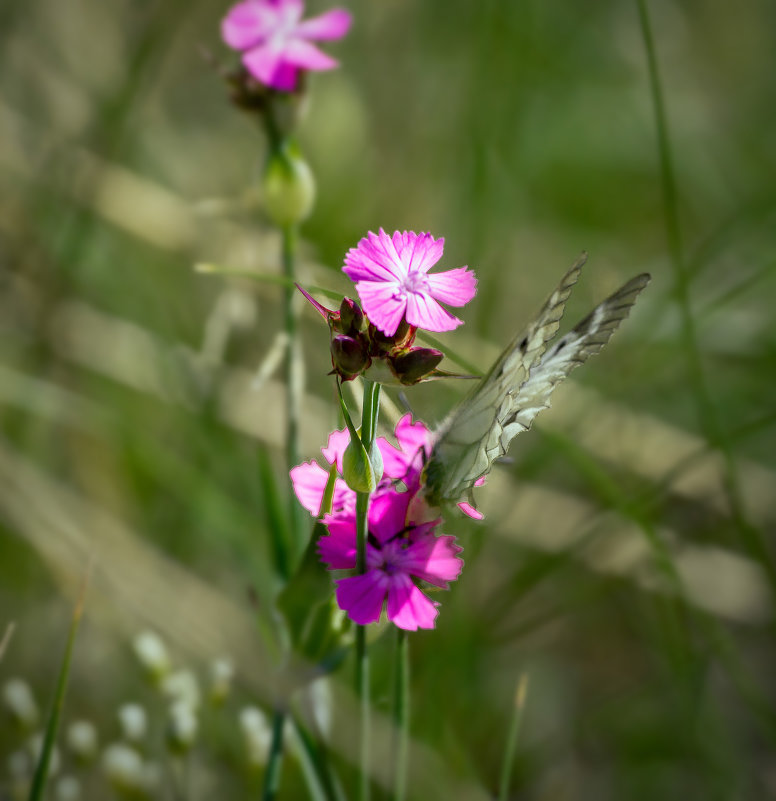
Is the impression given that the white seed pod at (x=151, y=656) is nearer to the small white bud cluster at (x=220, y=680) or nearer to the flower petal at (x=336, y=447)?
the small white bud cluster at (x=220, y=680)

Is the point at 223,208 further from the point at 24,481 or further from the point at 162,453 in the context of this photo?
the point at 24,481

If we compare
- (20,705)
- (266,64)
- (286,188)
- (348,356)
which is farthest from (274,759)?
(266,64)

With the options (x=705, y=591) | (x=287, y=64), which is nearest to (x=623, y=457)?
(x=705, y=591)

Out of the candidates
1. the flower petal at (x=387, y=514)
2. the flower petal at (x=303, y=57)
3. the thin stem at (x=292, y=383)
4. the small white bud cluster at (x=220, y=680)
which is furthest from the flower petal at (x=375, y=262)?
the small white bud cluster at (x=220, y=680)

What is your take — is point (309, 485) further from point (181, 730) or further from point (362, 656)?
point (181, 730)

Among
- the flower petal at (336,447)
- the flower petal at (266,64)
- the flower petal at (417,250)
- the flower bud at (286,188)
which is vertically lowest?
the flower petal at (336,447)
